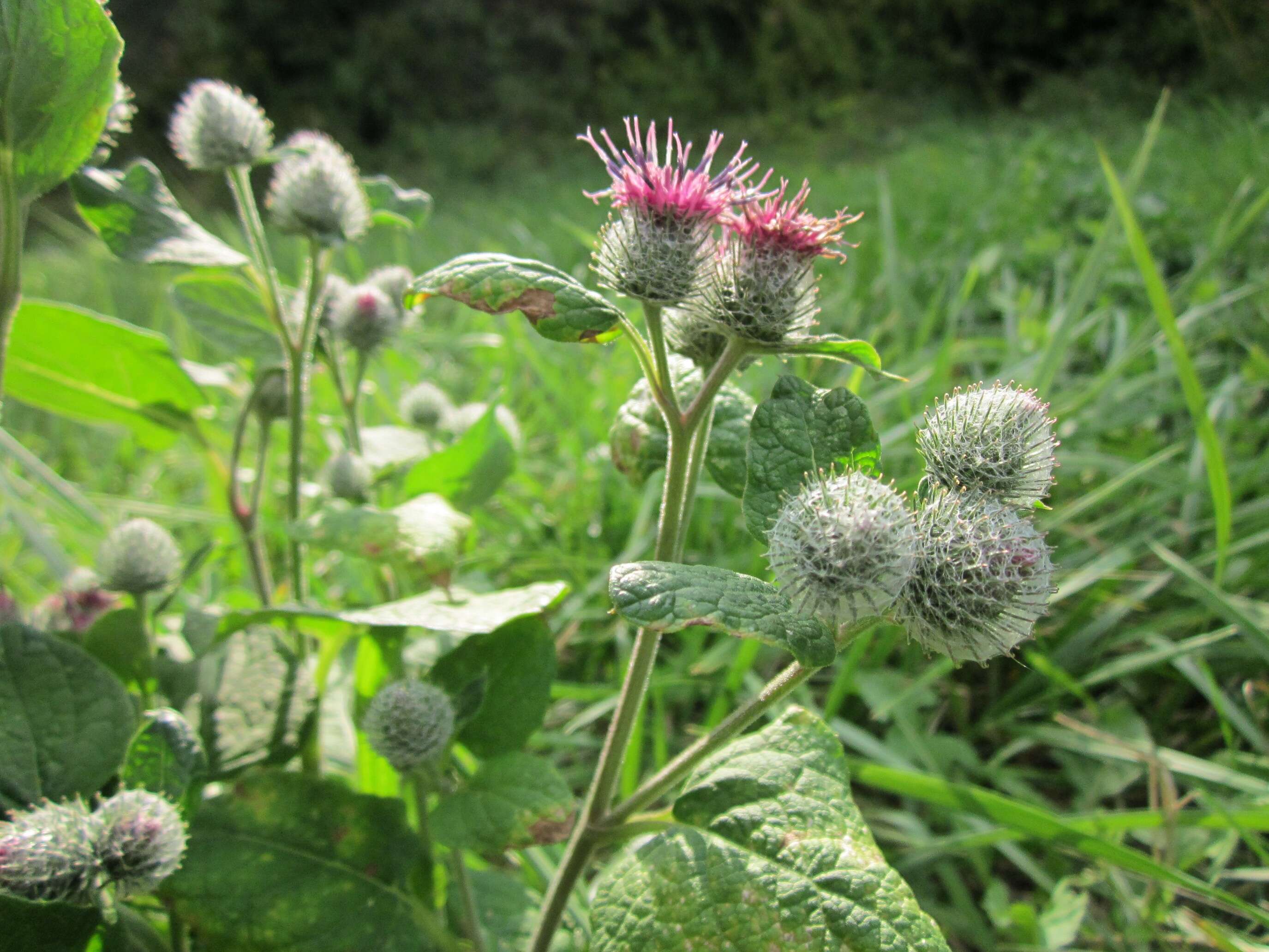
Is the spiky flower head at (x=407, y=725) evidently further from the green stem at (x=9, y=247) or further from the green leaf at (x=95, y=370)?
the green leaf at (x=95, y=370)

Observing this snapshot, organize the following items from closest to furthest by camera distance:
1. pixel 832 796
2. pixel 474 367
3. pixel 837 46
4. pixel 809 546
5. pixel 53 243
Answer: pixel 809 546 < pixel 832 796 < pixel 474 367 < pixel 53 243 < pixel 837 46

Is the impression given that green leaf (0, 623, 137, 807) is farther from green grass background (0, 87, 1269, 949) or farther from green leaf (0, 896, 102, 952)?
green grass background (0, 87, 1269, 949)

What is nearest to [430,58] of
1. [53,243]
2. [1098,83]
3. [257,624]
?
[53,243]

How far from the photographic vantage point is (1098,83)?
8.27 metres

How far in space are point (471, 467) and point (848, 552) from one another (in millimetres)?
1101

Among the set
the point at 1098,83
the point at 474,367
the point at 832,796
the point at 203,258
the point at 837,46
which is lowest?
the point at 832,796

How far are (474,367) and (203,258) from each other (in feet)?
9.28

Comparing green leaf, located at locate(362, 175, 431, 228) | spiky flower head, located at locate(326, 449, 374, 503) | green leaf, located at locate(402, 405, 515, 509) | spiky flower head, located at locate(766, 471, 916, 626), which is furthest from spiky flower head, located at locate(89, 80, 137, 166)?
spiky flower head, located at locate(766, 471, 916, 626)

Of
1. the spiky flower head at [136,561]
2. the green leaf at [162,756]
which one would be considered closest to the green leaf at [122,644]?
the spiky flower head at [136,561]

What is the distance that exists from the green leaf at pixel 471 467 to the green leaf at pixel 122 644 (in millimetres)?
593

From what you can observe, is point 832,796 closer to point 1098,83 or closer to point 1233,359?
point 1233,359

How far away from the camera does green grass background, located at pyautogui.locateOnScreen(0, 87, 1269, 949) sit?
181 centimetres

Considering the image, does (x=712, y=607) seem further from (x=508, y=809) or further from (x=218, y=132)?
(x=218, y=132)

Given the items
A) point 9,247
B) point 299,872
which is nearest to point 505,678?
point 299,872
